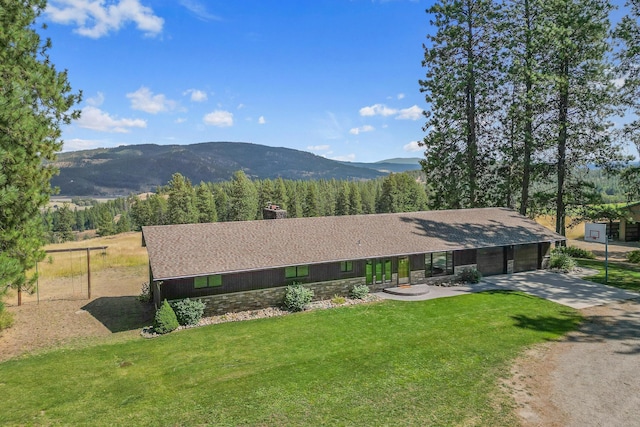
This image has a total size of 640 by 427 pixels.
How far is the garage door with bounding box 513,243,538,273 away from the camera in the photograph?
93.0ft

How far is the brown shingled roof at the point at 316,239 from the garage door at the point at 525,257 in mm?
1011

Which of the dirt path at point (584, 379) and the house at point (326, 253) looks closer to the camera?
the dirt path at point (584, 379)

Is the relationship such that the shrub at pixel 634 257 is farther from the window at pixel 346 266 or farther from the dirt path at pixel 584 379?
the window at pixel 346 266

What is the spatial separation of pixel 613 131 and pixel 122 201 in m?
212

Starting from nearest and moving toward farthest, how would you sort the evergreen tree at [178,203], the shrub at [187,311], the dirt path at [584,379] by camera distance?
the dirt path at [584,379] → the shrub at [187,311] → the evergreen tree at [178,203]

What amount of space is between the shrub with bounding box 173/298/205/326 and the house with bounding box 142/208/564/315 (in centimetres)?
58

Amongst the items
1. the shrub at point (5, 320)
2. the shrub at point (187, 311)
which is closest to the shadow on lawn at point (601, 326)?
the shrub at point (187, 311)

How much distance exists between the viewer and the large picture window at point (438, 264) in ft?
82.4

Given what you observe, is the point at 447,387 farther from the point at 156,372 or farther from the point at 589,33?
the point at 589,33

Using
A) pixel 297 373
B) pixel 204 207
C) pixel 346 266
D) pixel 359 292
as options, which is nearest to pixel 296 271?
pixel 346 266

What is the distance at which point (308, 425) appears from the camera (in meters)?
10.2

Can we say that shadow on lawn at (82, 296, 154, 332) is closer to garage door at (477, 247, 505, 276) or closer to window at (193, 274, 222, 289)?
window at (193, 274, 222, 289)

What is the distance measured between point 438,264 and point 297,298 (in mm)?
10777

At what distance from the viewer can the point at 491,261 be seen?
27.5 metres
